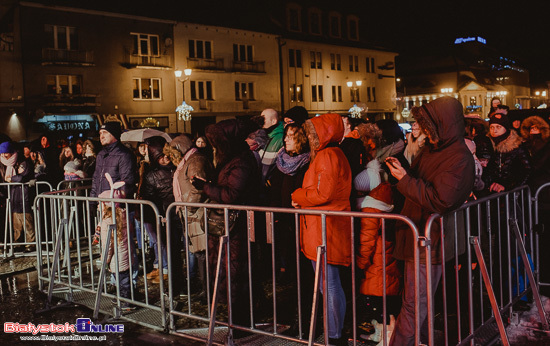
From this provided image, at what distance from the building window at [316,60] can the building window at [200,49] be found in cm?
1293

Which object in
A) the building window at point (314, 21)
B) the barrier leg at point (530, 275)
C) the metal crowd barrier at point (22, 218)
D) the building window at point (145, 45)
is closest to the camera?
the barrier leg at point (530, 275)

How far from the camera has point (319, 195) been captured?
455 cm

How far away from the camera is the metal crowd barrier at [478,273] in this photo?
413 centimetres

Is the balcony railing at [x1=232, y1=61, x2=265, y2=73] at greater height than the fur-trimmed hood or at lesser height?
greater

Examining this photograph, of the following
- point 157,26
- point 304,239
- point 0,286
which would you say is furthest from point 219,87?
point 304,239

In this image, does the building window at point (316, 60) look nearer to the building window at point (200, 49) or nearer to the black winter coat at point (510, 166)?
the building window at point (200, 49)

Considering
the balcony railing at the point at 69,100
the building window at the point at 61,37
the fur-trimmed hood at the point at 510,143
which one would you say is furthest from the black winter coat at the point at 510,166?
the building window at the point at 61,37

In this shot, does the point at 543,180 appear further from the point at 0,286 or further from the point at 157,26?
the point at 157,26

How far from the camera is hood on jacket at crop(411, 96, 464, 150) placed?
159 inches

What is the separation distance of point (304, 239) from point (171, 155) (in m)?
3.02

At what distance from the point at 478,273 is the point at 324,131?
262 cm

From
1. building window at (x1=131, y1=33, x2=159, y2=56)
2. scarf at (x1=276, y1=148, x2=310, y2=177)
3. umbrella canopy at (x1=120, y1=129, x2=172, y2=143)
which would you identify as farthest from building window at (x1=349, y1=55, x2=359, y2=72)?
scarf at (x1=276, y1=148, x2=310, y2=177)

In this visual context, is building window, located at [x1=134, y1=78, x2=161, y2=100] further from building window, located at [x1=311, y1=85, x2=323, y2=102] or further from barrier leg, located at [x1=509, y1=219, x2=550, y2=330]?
barrier leg, located at [x1=509, y1=219, x2=550, y2=330]

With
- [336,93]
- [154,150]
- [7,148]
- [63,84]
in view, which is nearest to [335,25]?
[336,93]
